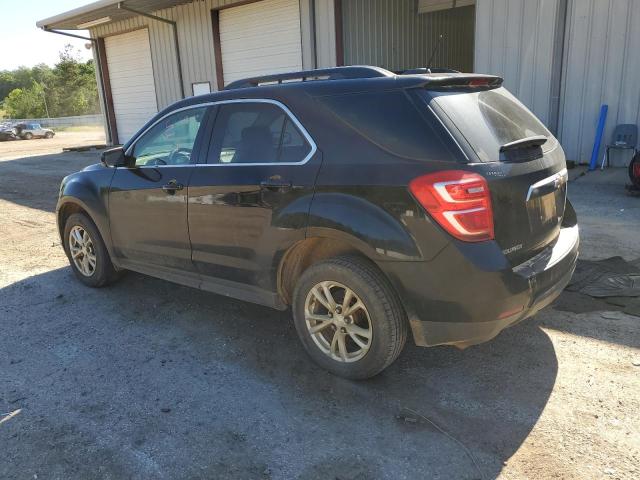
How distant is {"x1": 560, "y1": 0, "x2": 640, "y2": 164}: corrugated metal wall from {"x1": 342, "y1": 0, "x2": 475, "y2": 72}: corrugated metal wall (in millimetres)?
5384

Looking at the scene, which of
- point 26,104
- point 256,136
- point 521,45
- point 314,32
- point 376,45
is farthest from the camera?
point 26,104

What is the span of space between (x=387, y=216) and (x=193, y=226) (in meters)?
1.68

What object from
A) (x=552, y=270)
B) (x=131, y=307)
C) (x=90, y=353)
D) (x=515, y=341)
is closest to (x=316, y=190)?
(x=552, y=270)

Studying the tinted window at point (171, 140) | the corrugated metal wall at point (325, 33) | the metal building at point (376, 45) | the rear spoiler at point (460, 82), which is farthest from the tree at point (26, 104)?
the rear spoiler at point (460, 82)

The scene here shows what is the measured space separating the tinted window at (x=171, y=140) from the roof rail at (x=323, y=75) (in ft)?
1.32

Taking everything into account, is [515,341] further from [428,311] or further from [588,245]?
[588,245]

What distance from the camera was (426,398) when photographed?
3.09 m

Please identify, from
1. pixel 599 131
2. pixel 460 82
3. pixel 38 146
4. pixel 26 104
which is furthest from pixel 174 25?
pixel 26 104

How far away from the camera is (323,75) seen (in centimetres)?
351

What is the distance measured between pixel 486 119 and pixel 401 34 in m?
13.2

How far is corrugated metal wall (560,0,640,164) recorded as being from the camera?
9312mm

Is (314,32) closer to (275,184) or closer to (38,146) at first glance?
(275,184)

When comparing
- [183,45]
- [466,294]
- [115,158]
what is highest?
[183,45]

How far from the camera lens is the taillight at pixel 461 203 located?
107 inches
